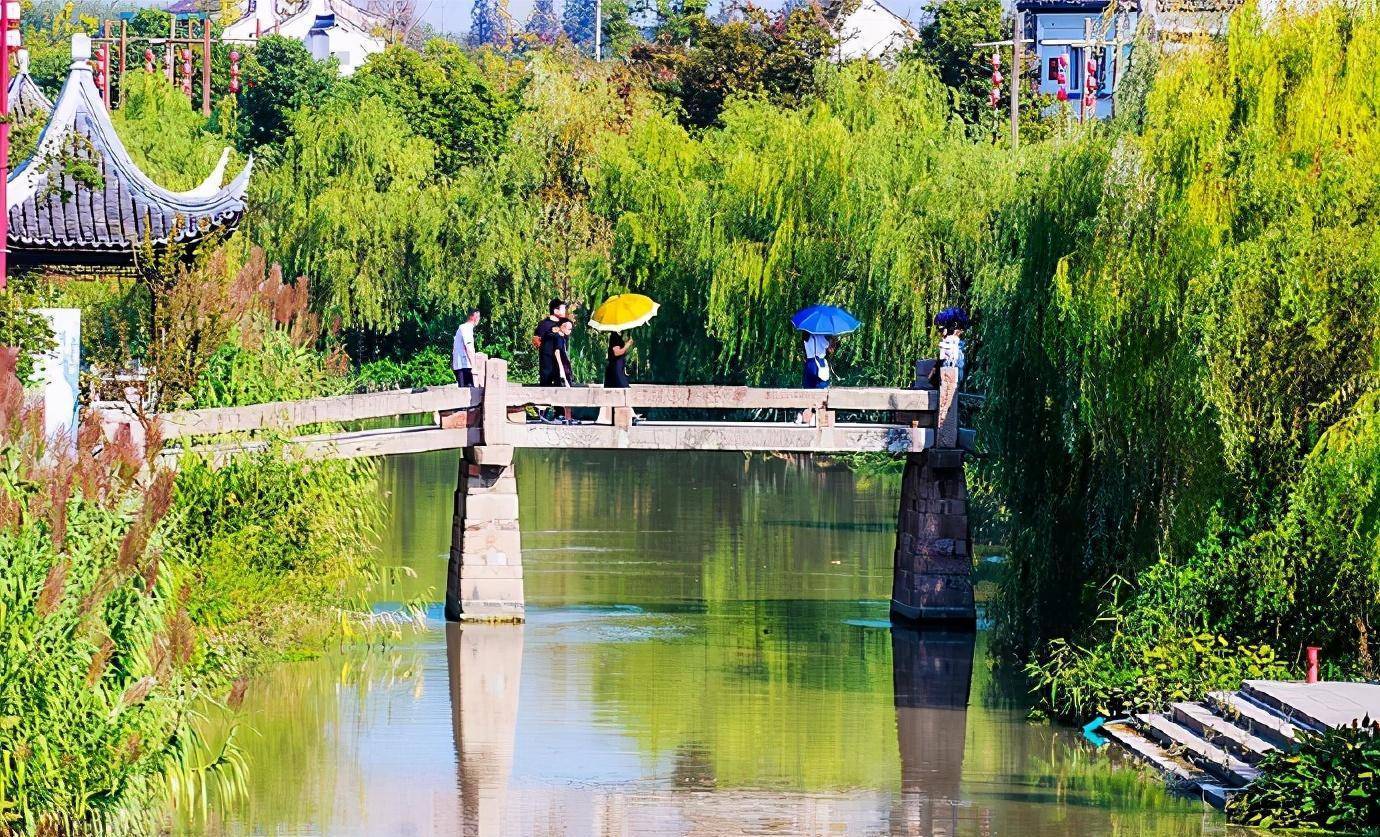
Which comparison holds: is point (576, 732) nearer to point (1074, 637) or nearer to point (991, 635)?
point (1074, 637)

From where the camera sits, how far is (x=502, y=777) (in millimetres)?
18312

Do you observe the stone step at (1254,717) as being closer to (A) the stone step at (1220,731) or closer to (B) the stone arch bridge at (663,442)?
(A) the stone step at (1220,731)

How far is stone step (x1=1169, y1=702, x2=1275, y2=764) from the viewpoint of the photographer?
17156 millimetres

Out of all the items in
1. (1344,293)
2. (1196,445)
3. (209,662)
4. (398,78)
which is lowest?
(209,662)

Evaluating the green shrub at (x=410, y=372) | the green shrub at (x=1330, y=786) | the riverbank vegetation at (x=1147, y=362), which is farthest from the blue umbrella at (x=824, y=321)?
the green shrub at (x=410, y=372)

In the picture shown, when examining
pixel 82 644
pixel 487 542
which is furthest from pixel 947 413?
pixel 82 644

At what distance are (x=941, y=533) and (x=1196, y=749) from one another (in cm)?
711

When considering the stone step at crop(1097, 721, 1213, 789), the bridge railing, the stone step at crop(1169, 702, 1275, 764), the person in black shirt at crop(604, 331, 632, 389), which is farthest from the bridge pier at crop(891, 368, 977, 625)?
the stone step at crop(1169, 702, 1275, 764)

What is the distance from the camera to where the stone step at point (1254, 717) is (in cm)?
1680

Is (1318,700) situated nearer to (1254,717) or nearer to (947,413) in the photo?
(1254,717)

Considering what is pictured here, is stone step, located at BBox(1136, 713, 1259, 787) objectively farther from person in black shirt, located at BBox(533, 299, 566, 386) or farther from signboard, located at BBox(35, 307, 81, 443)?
signboard, located at BBox(35, 307, 81, 443)

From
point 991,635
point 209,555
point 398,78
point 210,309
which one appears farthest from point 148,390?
point 398,78

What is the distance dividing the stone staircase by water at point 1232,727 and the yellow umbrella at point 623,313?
35.0 feet

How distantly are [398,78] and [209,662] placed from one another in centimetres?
5217
